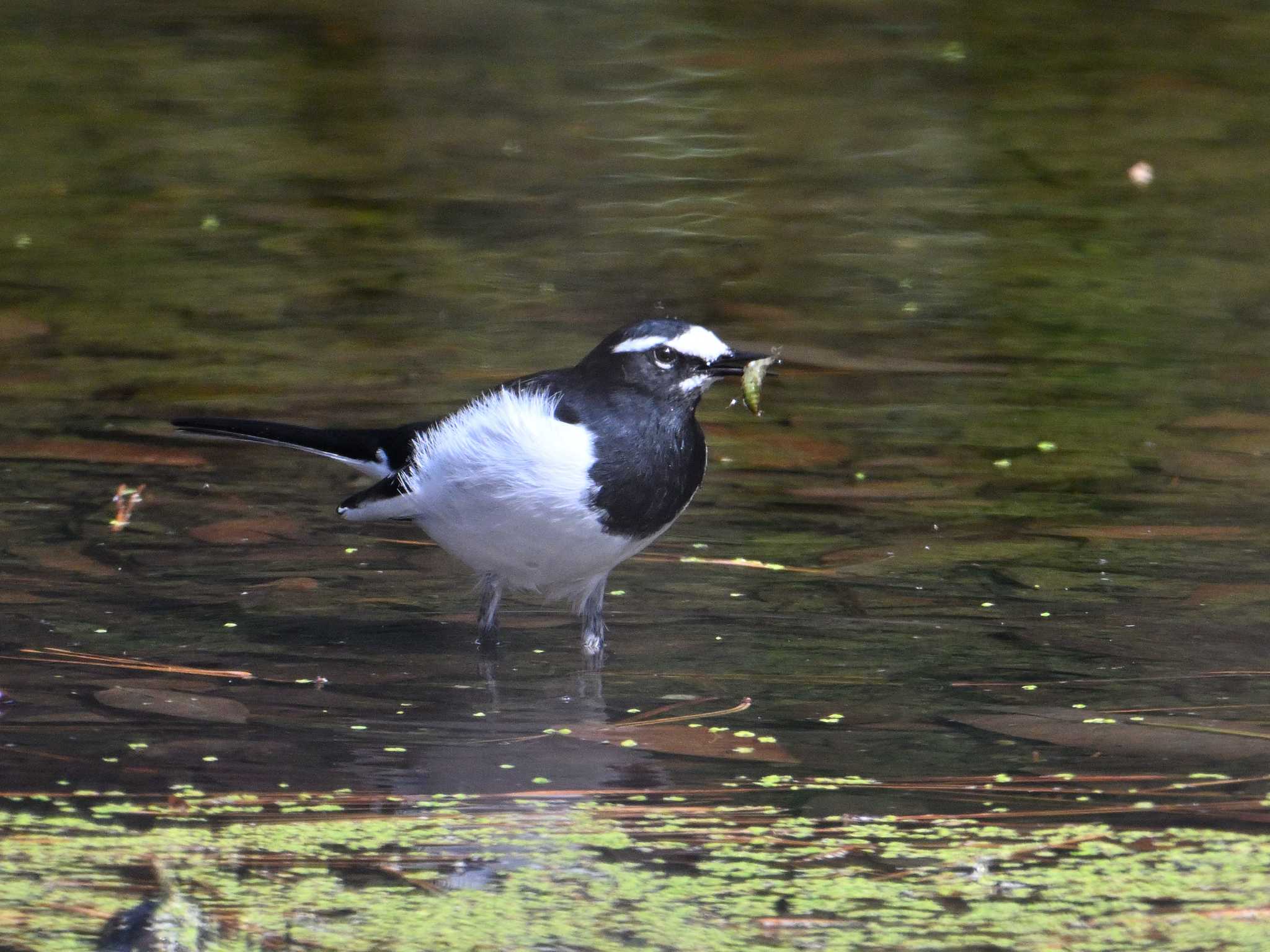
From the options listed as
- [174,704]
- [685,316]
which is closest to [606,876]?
[174,704]

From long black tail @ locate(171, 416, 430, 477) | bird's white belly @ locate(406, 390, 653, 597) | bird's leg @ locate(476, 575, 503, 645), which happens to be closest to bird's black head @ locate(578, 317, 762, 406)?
bird's white belly @ locate(406, 390, 653, 597)

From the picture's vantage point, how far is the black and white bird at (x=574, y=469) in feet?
16.7

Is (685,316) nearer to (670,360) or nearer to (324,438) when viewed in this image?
(324,438)

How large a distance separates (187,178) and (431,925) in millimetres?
8086

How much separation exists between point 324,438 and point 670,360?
1170 mm

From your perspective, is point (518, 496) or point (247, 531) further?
point (247, 531)

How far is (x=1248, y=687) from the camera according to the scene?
491cm

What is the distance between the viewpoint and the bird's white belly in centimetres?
507

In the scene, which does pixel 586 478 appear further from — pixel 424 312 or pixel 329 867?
pixel 424 312

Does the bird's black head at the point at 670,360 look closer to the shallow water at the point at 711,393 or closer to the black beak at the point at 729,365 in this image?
the black beak at the point at 729,365

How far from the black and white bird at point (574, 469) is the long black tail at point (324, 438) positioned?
9.8 inches

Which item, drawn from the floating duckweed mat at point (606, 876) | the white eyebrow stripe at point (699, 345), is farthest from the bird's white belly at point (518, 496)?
the floating duckweed mat at point (606, 876)

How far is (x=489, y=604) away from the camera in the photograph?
5.45 meters

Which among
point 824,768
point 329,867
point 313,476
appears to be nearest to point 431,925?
point 329,867
